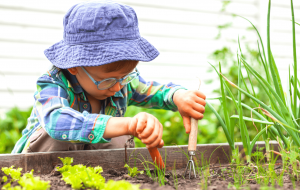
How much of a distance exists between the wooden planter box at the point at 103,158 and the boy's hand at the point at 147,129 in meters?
0.20

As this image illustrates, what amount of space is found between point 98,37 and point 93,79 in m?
0.22

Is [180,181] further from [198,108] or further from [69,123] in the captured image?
[69,123]

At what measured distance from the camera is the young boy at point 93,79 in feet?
3.62

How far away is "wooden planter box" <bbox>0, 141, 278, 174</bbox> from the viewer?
44.5 inches

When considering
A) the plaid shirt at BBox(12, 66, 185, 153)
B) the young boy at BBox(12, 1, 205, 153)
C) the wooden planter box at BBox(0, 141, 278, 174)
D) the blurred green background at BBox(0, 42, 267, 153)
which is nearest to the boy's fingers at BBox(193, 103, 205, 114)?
the young boy at BBox(12, 1, 205, 153)

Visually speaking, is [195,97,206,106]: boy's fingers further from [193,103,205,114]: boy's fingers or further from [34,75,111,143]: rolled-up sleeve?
[34,75,111,143]: rolled-up sleeve

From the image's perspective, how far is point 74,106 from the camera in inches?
57.4

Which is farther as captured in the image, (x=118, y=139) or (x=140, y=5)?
(x=140, y=5)

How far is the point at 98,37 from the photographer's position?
45.7 inches

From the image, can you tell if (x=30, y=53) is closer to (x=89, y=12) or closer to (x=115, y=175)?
(x=89, y=12)

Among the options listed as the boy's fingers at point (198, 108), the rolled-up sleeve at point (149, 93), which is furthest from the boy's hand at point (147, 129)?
the rolled-up sleeve at point (149, 93)

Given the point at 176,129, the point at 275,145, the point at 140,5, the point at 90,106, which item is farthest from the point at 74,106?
the point at 140,5

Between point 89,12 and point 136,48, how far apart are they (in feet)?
0.82

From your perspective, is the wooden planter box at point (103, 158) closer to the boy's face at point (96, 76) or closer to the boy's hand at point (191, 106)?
the boy's hand at point (191, 106)
